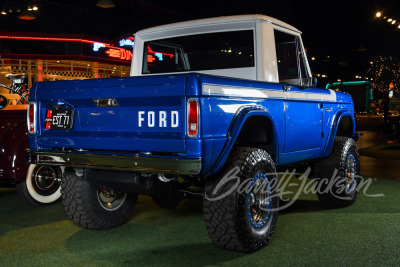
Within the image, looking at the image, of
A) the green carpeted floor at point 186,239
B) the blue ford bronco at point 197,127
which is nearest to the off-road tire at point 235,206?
the blue ford bronco at point 197,127

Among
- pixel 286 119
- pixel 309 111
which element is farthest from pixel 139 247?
pixel 309 111

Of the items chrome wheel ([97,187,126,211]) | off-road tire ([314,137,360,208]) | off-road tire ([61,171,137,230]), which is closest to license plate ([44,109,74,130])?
off-road tire ([61,171,137,230])

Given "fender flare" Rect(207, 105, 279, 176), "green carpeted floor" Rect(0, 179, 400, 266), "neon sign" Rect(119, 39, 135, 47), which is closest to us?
"fender flare" Rect(207, 105, 279, 176)

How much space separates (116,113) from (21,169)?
2.28 m

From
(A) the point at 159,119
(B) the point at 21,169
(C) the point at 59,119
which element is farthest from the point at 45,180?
(A) the point at 159,119

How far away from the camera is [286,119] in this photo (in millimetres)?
4621

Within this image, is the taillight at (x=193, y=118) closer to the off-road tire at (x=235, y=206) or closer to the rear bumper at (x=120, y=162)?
the rear bumper at (x=120, y=162)

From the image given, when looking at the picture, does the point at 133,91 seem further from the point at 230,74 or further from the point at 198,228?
the point at 198,228

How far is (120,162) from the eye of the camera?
12.3ft

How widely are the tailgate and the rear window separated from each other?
1.48 metres

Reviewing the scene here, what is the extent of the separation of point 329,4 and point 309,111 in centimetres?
2222

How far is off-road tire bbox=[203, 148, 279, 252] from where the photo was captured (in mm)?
3801

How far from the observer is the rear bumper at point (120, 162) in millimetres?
3463

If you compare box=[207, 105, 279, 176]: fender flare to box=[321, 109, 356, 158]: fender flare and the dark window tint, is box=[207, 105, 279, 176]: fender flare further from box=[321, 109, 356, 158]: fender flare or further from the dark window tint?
box=[321, 109, 356, 158]: fender flare
